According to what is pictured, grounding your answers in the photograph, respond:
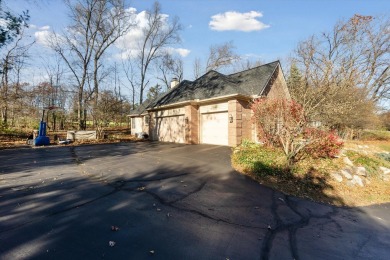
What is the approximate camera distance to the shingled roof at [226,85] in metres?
13.0

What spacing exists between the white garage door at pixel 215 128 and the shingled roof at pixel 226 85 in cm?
130

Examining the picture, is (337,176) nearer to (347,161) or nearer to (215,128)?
(347,161)

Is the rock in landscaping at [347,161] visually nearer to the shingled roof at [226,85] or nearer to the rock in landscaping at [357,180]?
the rock in landscaping at [357,180]

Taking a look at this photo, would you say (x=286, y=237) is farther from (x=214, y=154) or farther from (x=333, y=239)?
(x=214, y=154)

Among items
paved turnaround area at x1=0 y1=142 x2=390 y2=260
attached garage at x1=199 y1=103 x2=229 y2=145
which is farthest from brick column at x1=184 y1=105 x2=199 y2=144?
paved turnaround area at x1=0 y1=142 x2=390 y2=260

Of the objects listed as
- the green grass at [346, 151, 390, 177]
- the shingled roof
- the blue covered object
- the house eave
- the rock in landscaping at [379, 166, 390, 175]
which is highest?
the shingled roof

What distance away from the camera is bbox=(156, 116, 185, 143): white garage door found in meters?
15.2

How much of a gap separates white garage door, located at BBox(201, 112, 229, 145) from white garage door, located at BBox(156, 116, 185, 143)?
1.68m

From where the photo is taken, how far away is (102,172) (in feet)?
22.5

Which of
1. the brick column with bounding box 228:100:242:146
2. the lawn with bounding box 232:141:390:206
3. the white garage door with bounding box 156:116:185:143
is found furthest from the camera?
the white garage door with bounding box 156:116:185:143

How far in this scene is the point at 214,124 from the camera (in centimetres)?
1354

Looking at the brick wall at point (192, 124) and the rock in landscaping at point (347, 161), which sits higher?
the brick wall at point (192, 124)

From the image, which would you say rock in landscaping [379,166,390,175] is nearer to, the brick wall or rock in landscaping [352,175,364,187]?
rock in landscaping [352,175,364,187]

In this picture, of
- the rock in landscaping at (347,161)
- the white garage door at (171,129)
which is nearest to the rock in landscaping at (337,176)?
the rock in landscaping at (347,161)
